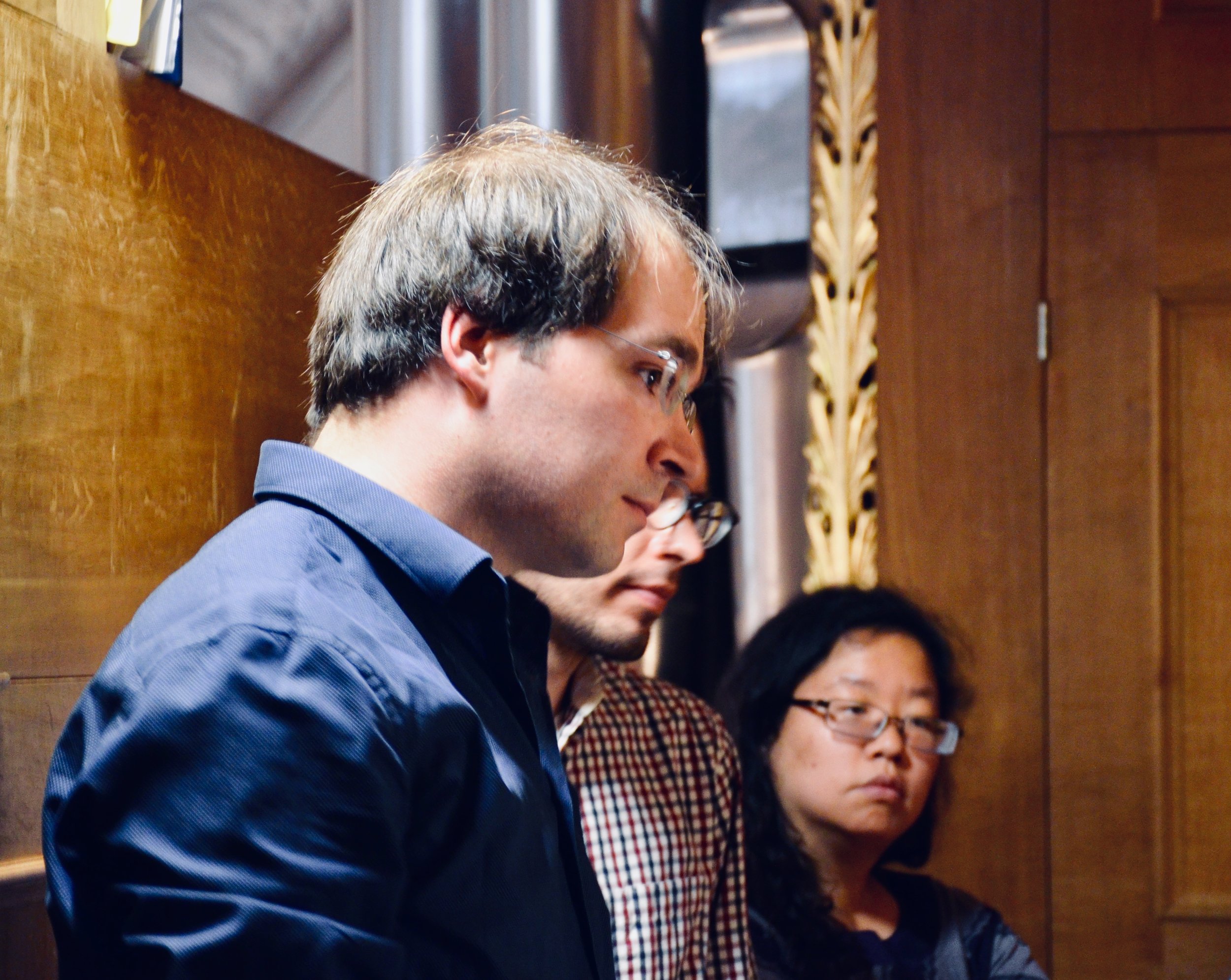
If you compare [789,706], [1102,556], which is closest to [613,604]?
[789,706]

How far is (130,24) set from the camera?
3.39ft

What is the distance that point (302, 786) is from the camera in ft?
2.05

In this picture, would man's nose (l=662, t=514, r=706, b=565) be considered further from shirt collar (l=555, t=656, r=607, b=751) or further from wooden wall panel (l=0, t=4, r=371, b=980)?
wooden wall panel (l=0, t=4, r=371, b=980)

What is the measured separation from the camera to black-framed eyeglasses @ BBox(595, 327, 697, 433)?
3.00 feet

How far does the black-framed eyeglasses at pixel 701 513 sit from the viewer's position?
1.70m

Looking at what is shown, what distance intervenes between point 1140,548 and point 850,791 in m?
0.69

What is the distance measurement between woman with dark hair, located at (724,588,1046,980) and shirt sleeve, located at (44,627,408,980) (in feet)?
3.71

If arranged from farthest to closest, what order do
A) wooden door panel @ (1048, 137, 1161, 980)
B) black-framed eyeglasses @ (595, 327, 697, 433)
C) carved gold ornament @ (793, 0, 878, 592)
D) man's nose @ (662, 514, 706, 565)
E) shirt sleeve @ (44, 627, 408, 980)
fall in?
carved gold ornament @ (793, 0, 878, 592) → wooden door panel @ (1048, 137, 1161, 980) → man's nose @ (662, 514, 706, 565) → black-framed eyeglasses @ (595, 327, 697, 433) → shirt sleeve @ (44, 627, 408, 980)

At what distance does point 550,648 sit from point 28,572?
2.32 feet

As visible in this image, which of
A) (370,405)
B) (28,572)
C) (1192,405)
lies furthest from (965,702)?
(28,572)

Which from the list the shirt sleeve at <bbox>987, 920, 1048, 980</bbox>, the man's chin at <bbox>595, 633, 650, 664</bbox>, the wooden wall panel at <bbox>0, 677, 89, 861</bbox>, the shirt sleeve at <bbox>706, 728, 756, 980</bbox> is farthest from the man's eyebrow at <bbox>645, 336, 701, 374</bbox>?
the shirt sleeve at <bbox>987, 920, 1048, 980</bbox>

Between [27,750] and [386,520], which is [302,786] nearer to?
[386,520]

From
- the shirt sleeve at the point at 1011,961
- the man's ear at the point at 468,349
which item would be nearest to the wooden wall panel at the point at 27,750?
the man's ear at the point at 468,349

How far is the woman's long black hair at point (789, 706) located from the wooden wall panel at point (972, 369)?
0.42 ft
